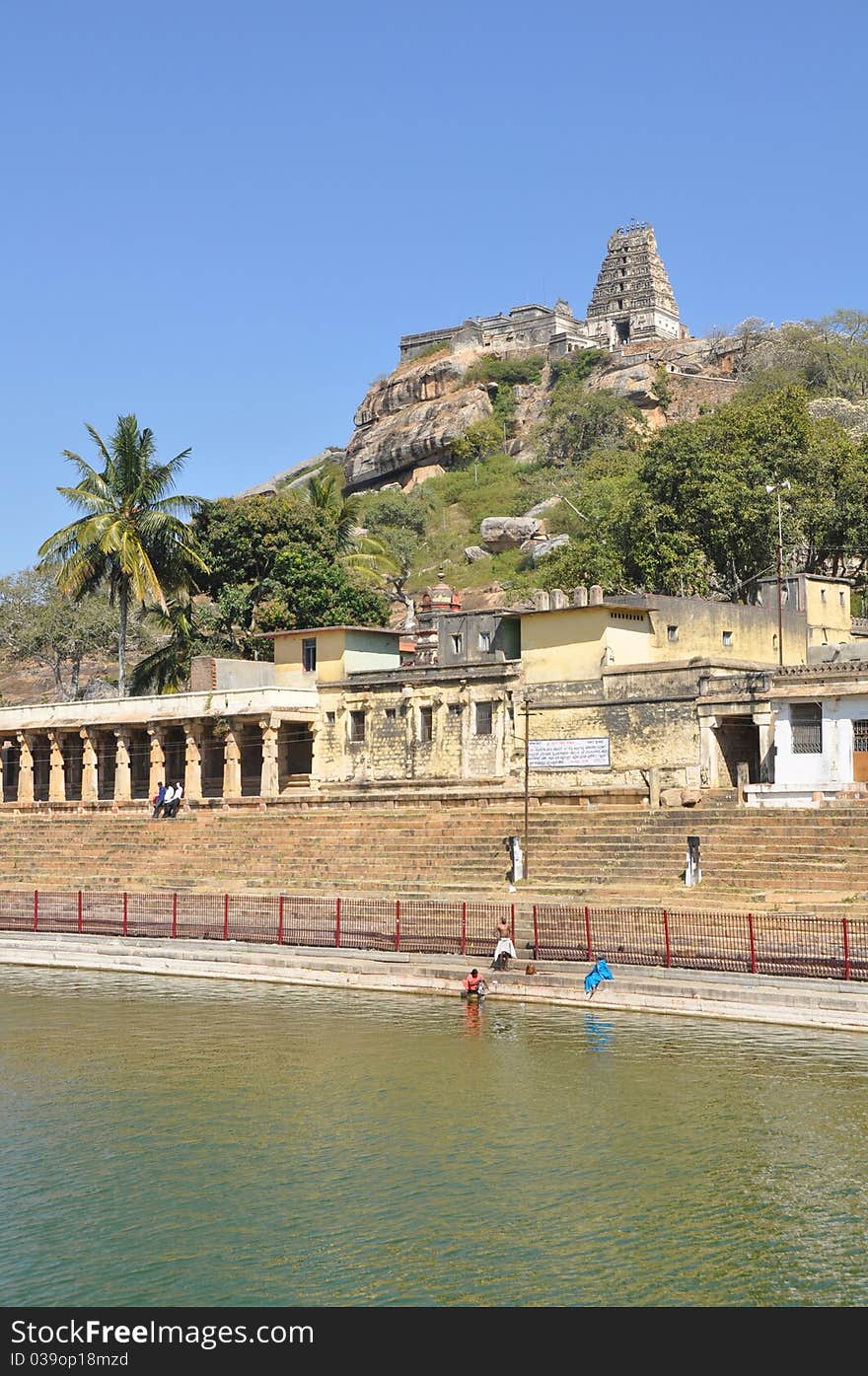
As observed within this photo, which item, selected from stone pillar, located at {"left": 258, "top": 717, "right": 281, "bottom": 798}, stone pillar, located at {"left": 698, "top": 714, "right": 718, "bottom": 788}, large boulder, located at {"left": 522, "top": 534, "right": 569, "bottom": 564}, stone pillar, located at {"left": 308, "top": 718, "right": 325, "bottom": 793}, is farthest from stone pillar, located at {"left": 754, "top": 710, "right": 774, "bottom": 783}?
large boulder, located at {"left": 522, "top": 534, "right": 569, "bottom": 564}

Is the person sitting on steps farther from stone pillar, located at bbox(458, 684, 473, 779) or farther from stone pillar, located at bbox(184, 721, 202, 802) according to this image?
stone pillar, located at bbox(184, 721, 202, 802)

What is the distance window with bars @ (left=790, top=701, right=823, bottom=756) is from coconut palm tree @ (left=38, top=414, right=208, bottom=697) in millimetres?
30048

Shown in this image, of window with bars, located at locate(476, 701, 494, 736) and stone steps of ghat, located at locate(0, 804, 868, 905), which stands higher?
window with bars, located at locate(476, 701, 494, 736)

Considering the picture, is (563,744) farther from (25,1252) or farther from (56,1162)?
(25,1252)

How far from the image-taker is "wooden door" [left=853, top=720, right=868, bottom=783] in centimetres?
4106

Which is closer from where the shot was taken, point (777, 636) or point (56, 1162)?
point (56, 1162)

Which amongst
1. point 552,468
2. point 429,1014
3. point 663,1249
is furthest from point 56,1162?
point 552,468

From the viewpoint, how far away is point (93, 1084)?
24.5m

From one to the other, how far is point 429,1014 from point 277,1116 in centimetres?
697

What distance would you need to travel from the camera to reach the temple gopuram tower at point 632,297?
157 meters

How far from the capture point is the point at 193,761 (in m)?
58.8

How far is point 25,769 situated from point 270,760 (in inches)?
560

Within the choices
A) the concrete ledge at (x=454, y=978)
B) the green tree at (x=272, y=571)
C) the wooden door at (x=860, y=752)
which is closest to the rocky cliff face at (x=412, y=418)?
the green tree at (x=272, y=571)

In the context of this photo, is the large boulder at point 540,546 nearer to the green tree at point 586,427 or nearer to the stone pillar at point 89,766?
the green tree at point 586,427
